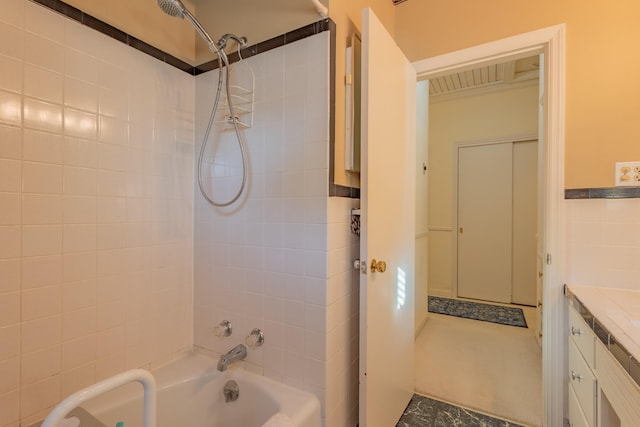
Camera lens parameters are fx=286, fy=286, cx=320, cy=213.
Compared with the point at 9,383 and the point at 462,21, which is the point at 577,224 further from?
the point at 9,383

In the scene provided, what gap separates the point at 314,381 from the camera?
4.17 ft

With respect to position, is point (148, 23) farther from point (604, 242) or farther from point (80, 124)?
point (604, 242)

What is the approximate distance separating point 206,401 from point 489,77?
4089mm

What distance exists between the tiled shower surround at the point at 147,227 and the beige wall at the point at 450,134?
2911 millimetres

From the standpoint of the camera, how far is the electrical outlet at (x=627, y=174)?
1305mm

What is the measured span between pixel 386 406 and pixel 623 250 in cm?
137

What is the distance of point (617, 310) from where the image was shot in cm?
107

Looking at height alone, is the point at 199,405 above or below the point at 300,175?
below

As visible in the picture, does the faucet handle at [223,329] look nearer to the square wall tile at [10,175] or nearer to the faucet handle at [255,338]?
the faucet handle at [255,338]

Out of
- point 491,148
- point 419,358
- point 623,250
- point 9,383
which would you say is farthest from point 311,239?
point 491,148

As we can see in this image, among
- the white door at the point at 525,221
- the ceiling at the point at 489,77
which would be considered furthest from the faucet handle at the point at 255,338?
the white door at the point at 525,221

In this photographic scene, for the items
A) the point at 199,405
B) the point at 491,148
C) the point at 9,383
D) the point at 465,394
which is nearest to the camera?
the point at 9,383

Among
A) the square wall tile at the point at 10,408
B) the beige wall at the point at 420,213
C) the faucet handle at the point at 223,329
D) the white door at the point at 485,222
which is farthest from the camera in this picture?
the white door at the point at 485,222

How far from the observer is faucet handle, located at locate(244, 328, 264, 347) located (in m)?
1.38
